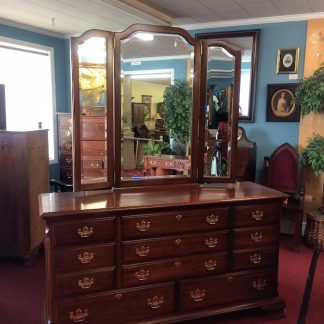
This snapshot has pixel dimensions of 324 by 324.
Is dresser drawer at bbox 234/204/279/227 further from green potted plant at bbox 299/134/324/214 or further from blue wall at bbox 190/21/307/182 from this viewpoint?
blue wall at bbox 190/21/307/182

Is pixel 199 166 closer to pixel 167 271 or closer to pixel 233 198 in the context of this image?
pixel 233 198

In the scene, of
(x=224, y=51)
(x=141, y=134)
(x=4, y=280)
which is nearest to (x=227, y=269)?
(x=141, y=134)

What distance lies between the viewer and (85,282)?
200cm

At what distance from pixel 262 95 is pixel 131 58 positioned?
2.22 m

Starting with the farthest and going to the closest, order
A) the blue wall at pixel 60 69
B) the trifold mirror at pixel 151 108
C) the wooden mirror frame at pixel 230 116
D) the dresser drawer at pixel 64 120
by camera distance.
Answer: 1. the blue wall at pixel 60 69
2. the dresser drawer at pixel 64 120
3. the wooden mirror frame at pixel 230 116
4. the trifold mirror at pixel 151 108

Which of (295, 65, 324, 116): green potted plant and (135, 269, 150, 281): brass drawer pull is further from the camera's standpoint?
(295, 65, 324, 116): green potted plant

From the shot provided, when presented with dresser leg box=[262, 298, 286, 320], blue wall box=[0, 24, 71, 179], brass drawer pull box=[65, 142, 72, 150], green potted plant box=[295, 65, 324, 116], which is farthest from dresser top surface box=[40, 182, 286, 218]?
blue wall box=[0, 24, 71, 179]

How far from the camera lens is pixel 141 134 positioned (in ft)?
8.25

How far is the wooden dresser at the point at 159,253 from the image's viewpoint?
6.46 feet

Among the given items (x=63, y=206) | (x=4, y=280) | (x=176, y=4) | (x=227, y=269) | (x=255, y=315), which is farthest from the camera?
(x=176, y=4)

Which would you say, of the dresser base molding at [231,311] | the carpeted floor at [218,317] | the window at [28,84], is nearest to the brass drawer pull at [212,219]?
the dresser base molding at [231,311]

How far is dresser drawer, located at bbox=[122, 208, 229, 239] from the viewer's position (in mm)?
2068

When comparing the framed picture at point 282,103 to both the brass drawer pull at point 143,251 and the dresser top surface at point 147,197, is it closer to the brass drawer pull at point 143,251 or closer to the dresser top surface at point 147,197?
A: the dresser top surface at point 147,197

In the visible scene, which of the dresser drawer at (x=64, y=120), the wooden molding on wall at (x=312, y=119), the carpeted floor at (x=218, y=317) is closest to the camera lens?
the carpeted floor at (x=218, y=317)
